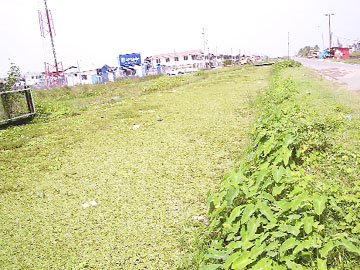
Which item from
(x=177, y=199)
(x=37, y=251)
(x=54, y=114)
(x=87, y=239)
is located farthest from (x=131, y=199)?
(x=54, y=114)

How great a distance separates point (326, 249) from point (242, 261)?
17.5 inches

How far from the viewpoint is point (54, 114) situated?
862cm

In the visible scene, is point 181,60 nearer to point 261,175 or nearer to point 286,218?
point 261,175

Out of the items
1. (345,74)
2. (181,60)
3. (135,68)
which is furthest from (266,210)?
(181,60)

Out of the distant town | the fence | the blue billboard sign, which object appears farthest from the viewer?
the blue billboard sign

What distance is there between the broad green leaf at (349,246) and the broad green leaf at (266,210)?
0.37 metres

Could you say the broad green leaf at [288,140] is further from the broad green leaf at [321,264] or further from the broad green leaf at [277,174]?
the broad green leaf at [321,264]

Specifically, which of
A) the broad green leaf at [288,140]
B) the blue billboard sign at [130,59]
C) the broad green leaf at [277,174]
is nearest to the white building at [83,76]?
the blue billboard sign at [130,59]

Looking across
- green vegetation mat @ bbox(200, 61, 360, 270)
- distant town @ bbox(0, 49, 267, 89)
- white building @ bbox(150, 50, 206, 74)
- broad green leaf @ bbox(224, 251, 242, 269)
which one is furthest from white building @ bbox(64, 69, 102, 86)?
broad green leaf @ bbox(224, 251, 242, 269)

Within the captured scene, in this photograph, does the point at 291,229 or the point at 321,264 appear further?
the point at 291,229

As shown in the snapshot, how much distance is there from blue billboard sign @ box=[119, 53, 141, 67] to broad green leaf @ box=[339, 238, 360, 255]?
44817 millimetres

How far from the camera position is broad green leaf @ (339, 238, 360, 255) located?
138 centimetres

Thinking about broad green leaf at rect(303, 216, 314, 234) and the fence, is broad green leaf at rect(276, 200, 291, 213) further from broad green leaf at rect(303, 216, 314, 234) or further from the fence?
the fence

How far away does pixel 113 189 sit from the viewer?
325 cm
